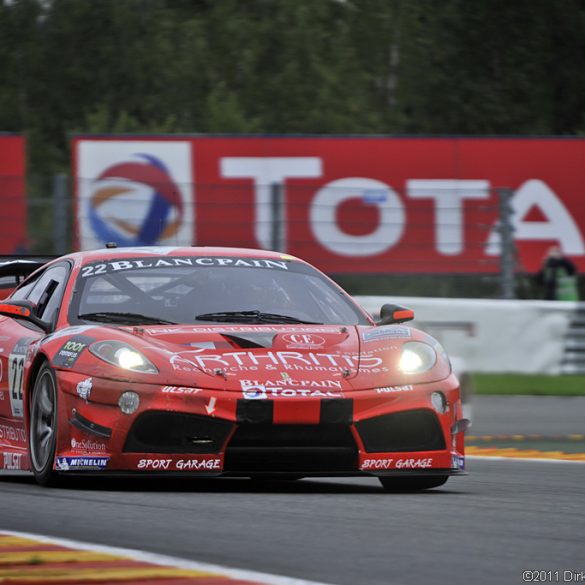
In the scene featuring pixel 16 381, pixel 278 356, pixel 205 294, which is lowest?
pixel 16 381

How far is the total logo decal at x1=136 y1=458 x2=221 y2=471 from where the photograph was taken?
7031 mm

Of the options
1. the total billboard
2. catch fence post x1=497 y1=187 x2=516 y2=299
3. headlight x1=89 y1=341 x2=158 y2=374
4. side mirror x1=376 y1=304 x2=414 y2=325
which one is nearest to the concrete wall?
catch fence post x1=497 y1=187 x2=516 y2=299

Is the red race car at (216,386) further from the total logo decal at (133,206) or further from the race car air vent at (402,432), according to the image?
the total logo decal at (133,206)

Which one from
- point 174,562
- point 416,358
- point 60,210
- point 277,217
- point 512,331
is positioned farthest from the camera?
point 277,217

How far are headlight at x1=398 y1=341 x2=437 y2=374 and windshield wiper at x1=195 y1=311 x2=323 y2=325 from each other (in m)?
0.64

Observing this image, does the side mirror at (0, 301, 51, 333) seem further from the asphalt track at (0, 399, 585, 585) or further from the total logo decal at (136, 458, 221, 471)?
the total logo decal at (136, 458, 221, 471)

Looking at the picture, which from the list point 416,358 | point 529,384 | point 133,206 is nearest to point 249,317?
point 416,358

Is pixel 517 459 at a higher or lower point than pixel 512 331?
higher

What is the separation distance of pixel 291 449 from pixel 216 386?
41cm

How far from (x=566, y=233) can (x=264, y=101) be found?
26915 millimetres

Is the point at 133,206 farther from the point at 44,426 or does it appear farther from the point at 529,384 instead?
the point at 44,426

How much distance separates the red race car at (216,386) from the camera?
278 inches

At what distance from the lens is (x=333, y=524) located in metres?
5.91

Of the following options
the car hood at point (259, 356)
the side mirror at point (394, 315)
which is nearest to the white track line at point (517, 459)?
the side mirror at point (394, 315)
